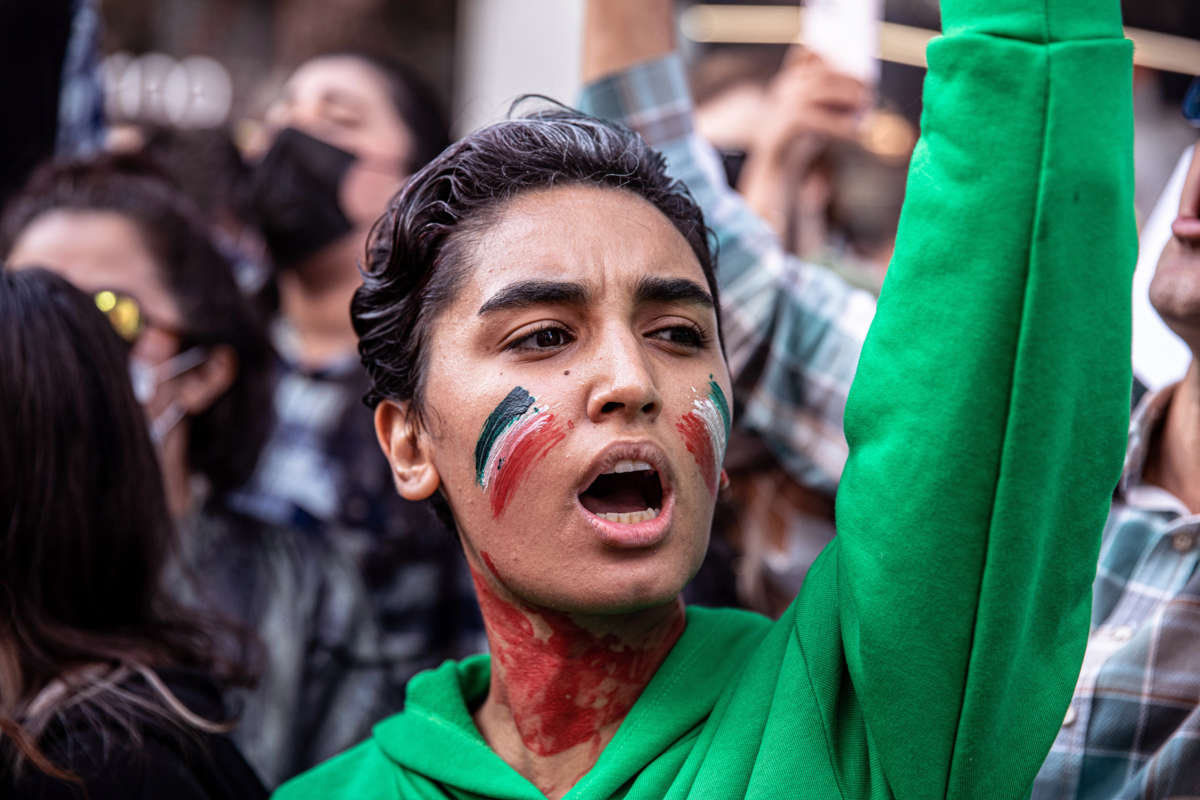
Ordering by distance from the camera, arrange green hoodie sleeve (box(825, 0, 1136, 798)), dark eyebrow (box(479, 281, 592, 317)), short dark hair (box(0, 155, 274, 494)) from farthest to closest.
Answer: short dark hair (box(0, 155, 274, 494)), dark eyebrow (box(479, 281, 592, 317)), green hoodie sleeve (box(825, 0, 1136, 798))

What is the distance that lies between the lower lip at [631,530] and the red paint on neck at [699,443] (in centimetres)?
11

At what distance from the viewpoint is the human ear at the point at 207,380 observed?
12.3 ft

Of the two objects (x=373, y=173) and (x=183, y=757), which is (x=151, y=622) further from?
(x=373, y=173)

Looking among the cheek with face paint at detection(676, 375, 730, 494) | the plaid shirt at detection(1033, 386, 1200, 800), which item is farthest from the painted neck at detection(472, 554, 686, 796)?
the plaid shirt at detection(1033, 386, 1200, 800)

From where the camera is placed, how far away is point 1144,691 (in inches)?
80.8

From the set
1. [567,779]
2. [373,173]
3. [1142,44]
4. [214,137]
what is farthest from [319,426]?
[1142,44]

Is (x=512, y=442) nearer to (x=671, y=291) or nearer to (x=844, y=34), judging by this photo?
(x=671, y=291)

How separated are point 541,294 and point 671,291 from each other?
206 mm

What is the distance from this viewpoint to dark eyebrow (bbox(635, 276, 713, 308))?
6.13ft

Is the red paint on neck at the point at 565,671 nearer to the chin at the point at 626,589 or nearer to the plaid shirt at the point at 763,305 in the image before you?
the chin at the point at 626,589

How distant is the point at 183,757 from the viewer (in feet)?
7.60

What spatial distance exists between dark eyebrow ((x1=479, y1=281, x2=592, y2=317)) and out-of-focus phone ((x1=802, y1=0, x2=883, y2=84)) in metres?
2.38

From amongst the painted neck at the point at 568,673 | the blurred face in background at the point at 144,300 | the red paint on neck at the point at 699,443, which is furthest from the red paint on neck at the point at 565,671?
the blurred face in background at the point at 144,300

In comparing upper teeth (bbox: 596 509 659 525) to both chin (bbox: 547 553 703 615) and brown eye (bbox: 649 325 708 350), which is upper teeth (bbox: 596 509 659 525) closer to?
chin (bbox: 547 553 703 615)
